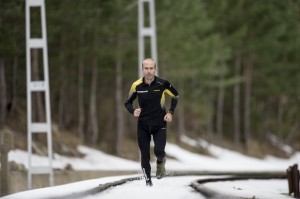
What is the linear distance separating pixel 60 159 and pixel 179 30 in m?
19.7

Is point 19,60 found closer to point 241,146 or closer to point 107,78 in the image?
point 107,78

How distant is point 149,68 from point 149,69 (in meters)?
0.02

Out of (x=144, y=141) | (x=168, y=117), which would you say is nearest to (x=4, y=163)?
(x=144, y=141)

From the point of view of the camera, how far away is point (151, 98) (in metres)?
12.0

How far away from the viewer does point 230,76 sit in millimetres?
65375

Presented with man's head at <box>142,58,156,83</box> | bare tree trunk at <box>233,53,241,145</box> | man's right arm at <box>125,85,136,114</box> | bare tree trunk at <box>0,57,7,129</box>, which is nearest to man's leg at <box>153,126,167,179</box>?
man's right arm at <box>125,85,136,114</box>

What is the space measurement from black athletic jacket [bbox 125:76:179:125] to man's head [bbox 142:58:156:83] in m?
0.16

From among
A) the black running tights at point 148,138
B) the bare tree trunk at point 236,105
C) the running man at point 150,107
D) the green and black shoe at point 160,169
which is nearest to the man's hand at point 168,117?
the running man at point 150,107

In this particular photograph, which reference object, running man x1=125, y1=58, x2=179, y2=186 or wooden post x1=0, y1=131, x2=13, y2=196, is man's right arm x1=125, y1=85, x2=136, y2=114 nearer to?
running man x1=125, y1=58, x2=179, y2=186

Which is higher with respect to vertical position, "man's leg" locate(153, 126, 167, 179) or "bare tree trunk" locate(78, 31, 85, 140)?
"bare tree trunk" locate(78, 31, 85, 140)

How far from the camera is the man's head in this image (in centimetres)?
1157

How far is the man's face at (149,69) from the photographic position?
38.0ft

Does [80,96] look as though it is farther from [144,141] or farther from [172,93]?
[172,93]

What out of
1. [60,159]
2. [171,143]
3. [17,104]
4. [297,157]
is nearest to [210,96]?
[297,157]
